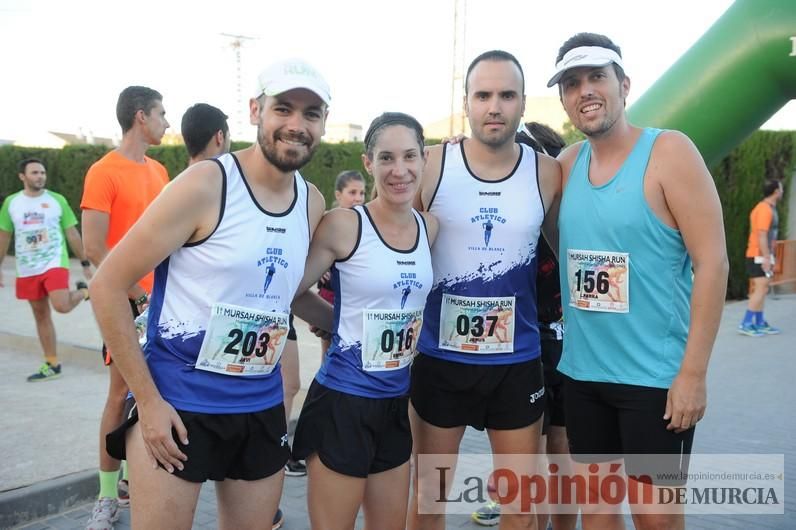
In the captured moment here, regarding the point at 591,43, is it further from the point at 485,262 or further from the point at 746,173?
the point at 746,173

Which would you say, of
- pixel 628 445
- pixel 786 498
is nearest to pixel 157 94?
pixel 628 445

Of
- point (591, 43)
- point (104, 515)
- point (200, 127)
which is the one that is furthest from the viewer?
point (200, 127)

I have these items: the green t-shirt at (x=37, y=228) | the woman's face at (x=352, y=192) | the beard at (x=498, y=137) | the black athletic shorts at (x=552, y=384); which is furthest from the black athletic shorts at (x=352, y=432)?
the green t-shirt at (x=37, y=228)

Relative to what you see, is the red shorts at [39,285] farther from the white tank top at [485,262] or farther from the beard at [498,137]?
the beard at [498,137]

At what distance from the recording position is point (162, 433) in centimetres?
223

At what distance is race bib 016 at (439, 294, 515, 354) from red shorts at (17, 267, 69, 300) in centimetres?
582

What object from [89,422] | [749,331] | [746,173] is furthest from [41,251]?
[746,173]

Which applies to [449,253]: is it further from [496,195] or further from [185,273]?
[185,273]

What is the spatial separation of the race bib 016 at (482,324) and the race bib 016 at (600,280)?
303 mm

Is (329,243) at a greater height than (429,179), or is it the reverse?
(429,179)

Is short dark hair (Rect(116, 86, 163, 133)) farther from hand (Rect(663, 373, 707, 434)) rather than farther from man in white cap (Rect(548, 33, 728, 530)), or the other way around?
hand (Rect(663, 373, 707, 434))

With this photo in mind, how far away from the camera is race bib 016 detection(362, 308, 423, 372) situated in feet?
8.95

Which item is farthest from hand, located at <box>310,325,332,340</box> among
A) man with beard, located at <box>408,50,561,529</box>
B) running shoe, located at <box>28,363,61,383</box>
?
running shoe, located at <box>28,363,61,383</box>

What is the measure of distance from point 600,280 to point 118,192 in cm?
275
